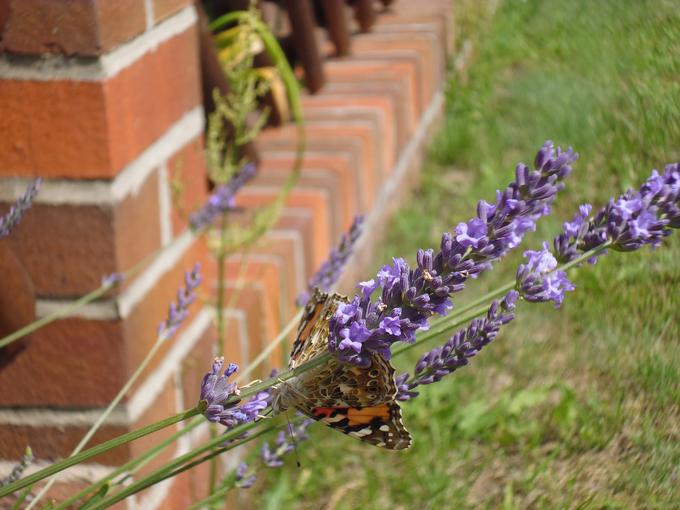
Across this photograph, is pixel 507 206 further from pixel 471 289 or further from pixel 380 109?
pixel 380 109

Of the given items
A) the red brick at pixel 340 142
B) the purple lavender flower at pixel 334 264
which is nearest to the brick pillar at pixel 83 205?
the purple lavender flower at pixel 334 264

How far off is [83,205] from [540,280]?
2.09 ft

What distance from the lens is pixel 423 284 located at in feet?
2.21

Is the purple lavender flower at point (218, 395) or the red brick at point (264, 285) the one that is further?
the red brick at point (264, 285)

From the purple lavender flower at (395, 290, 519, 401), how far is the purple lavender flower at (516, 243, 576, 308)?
0.03 meters

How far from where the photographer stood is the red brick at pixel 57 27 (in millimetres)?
1125

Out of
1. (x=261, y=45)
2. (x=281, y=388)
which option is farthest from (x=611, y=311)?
(x=261, y=45)

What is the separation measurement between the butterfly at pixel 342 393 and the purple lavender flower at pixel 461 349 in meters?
0.06

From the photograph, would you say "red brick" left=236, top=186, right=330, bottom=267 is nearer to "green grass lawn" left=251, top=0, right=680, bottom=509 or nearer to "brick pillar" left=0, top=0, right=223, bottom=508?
"green grass lawn" left=251, top=0, right=680, bottom=509

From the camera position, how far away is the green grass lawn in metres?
1.01

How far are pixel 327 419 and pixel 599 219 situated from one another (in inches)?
11.0

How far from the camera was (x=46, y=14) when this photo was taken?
1.13 meters

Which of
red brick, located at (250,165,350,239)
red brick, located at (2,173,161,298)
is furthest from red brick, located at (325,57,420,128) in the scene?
red brick, located at (2,173,161,298)

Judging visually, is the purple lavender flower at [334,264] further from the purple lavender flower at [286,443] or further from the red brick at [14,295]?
the red brick at [14,295]
